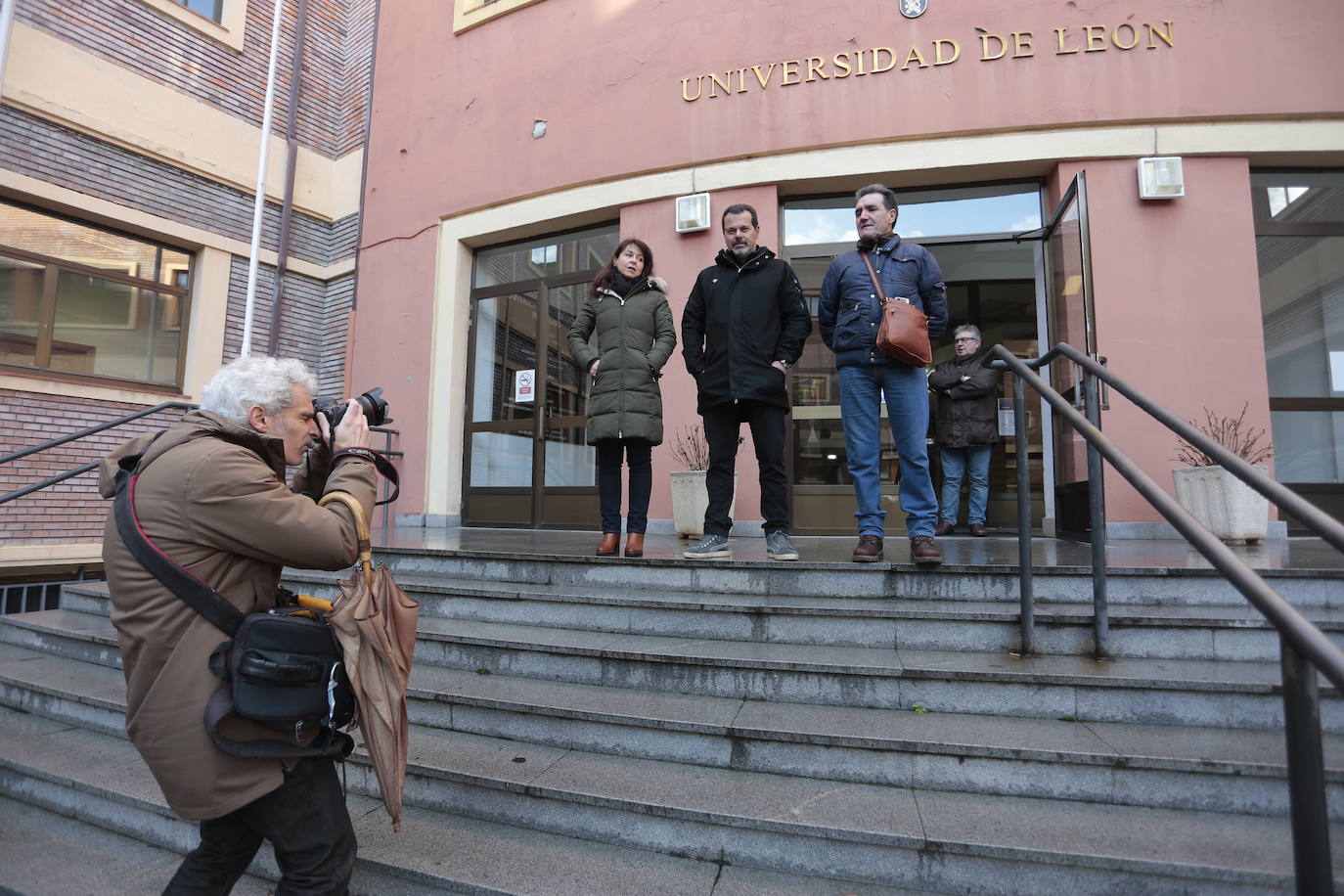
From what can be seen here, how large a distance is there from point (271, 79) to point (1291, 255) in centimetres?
1083

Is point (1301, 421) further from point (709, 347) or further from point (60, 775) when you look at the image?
point (60, 775)

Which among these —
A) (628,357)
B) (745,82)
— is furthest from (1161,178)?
(628,357)

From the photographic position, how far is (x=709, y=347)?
4.06m

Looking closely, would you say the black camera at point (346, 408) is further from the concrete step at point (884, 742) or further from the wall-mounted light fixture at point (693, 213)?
the wall-mounted light fixture at point (693, 213)

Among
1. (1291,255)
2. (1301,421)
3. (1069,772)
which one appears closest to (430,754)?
(1069,772)

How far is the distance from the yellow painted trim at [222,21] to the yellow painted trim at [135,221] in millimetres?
2336

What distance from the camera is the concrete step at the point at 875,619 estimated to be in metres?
2.80

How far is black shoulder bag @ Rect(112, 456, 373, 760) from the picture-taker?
155 centimetres

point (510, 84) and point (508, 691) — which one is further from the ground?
point (510, 84)

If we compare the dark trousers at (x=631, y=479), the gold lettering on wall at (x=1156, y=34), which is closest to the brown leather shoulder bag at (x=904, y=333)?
the dark trousers at (x=631, y=479)

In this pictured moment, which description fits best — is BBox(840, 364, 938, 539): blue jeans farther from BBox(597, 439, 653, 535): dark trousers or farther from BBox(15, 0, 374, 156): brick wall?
BBox(15, 0, 374, 156): brick wall

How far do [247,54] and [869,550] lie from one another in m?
9.59

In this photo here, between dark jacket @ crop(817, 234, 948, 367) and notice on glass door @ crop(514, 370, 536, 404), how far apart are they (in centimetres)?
447

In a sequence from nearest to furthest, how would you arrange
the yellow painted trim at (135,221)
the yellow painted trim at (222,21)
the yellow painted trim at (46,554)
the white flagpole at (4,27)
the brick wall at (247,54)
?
the white flagpole at (4,27)
the yellow painted trim at (46,554)
the yellow painted trim at (135,221)
the brick wall at (247,54)
the yellow painted trim at (222,21)
